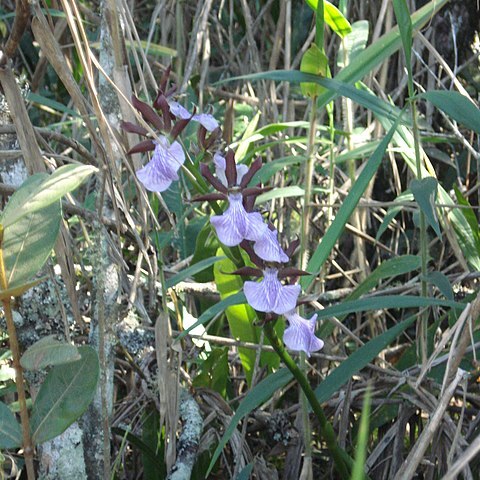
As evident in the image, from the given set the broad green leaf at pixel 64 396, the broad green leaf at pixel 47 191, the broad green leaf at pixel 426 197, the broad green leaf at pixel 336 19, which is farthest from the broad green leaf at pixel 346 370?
the broad green leaf at pixel 336 19

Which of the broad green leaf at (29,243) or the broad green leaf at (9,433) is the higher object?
the broad green leaf at (29,243)

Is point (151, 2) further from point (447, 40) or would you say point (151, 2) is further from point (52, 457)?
point (52, 457)

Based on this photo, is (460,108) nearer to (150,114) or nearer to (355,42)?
(150,114)

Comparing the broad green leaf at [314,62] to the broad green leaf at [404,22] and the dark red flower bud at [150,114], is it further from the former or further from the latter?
the dark red flower bud at [150,114]

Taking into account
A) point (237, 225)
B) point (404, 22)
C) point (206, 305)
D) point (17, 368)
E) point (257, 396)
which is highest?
point (404, 22)

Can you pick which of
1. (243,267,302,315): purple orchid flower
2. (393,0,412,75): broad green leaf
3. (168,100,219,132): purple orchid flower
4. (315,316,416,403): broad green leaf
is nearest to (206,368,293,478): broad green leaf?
(315,316,416,403): broad green leaf

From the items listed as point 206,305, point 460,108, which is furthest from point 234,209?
point 206,305
